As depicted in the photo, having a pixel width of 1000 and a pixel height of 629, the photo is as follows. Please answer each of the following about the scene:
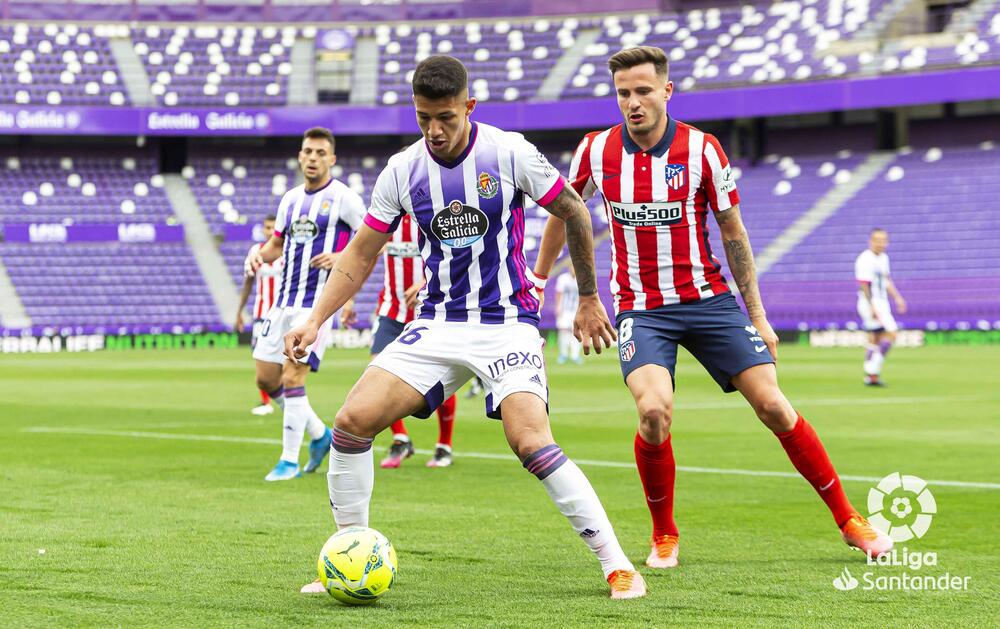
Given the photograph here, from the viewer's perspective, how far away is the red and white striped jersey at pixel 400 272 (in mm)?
10367

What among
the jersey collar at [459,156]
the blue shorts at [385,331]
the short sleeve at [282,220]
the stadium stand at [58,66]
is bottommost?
the blue shorts at [385,331]

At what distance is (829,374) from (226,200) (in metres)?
26.7

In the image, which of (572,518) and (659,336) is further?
(659,336)

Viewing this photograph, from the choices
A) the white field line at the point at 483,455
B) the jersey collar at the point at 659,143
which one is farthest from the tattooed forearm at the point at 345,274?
the white field line at the point at 483,455

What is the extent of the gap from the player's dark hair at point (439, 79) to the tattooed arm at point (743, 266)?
1.63 metres

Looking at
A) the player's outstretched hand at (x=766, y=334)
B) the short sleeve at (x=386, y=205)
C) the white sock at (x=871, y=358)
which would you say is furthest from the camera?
the white sock at (x=871, y=358)

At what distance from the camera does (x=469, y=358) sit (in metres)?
5.46

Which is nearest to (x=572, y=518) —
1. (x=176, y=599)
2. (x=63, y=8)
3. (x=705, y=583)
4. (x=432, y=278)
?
(x=705, y=583)

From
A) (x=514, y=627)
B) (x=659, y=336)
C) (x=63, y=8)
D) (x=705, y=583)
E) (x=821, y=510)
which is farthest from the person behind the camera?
(x=63, y=8)

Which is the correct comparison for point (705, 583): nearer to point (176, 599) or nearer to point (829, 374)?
point (176, 599)

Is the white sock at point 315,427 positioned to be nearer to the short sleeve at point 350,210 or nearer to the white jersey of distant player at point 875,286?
the short sleeve at point 350,210

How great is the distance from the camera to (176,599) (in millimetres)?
5148

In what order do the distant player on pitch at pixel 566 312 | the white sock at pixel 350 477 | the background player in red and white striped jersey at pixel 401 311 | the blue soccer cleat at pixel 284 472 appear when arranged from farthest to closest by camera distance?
the distant player on pitch at pixel 566 312 < the background player in red and white striped jersey at pixel 401 311 < the blue soccer cleat at pixel 284 472 < the white sock at pixel 350 477

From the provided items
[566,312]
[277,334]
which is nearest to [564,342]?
[566,312]
